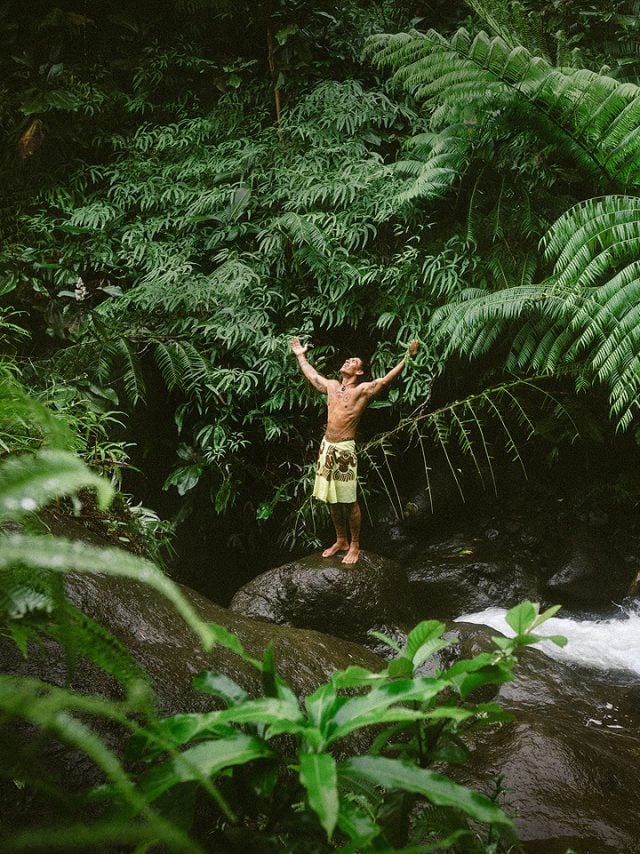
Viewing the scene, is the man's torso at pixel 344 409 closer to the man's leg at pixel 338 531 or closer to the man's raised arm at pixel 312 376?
the man's raised arm at pixel 312 376

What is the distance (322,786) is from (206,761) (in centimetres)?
18

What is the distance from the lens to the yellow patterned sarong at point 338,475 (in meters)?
3.90

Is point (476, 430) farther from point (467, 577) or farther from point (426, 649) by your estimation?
point (426, 649)

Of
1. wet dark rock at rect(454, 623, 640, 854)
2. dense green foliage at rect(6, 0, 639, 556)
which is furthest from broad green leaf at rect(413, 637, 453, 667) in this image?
dense green foliage at rect(6, 0, 639, 556)

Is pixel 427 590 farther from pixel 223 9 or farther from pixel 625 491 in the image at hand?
pixel 223 9

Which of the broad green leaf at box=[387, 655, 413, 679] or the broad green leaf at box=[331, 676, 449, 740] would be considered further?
the broad green leaf at box=[387, 655, 413, 679]

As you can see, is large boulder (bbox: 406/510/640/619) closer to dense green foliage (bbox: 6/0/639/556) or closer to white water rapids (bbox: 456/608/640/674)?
white water rapids (bbox: 456/608/640/674)

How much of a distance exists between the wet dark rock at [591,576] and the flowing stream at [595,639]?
201mm

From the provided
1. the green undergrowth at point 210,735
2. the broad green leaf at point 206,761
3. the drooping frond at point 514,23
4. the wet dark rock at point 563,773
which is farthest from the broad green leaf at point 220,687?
the drooping frond at point 514,23

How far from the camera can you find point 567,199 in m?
4.71

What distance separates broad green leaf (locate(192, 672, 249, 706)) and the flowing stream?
298 centimetres

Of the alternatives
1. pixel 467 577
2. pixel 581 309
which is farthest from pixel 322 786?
pixel 467 577

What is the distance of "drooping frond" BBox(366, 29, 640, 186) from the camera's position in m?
4.02

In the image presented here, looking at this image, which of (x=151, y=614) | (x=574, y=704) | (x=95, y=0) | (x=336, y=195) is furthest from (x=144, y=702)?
(x=95, y=0)
